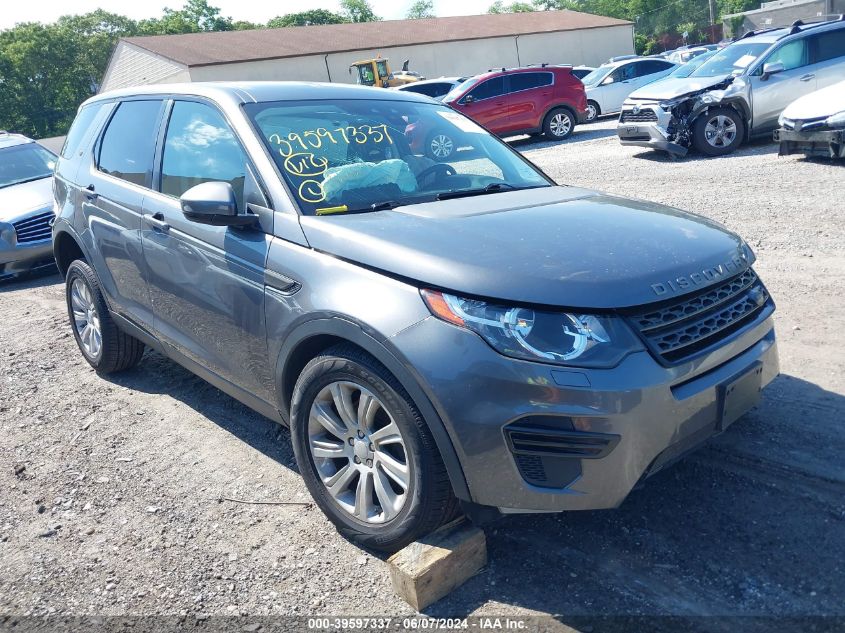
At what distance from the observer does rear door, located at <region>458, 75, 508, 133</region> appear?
18.0 metres

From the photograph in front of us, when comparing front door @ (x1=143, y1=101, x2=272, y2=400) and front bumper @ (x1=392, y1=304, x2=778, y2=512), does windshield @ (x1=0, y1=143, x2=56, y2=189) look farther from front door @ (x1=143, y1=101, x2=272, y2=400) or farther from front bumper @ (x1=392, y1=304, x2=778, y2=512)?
front bumper @ (x1=392, y1=304, x2=778, y2=512)

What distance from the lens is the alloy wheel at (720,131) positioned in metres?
12.1

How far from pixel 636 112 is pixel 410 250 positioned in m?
11.2

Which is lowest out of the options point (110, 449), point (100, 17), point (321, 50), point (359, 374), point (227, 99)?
point (110, 449)

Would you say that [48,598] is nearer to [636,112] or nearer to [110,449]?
[110,449]

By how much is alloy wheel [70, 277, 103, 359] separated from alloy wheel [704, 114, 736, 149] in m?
10.2

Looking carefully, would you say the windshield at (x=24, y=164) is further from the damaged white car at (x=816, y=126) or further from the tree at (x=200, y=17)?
the tree at (x=200, y=17)

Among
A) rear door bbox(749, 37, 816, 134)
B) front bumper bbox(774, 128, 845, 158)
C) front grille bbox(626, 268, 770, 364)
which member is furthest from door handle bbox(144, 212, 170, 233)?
rear door bbox(749, 37, 816, 134)

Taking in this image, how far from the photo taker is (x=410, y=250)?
2.80 metres

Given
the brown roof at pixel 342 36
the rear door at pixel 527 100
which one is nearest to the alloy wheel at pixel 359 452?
the rear door at pixel 527 100

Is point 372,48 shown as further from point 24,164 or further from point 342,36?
point 24,164

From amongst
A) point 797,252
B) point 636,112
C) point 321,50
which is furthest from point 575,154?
point 321,50

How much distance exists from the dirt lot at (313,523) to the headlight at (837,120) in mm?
5242

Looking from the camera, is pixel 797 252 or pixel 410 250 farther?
pixel 797 252
